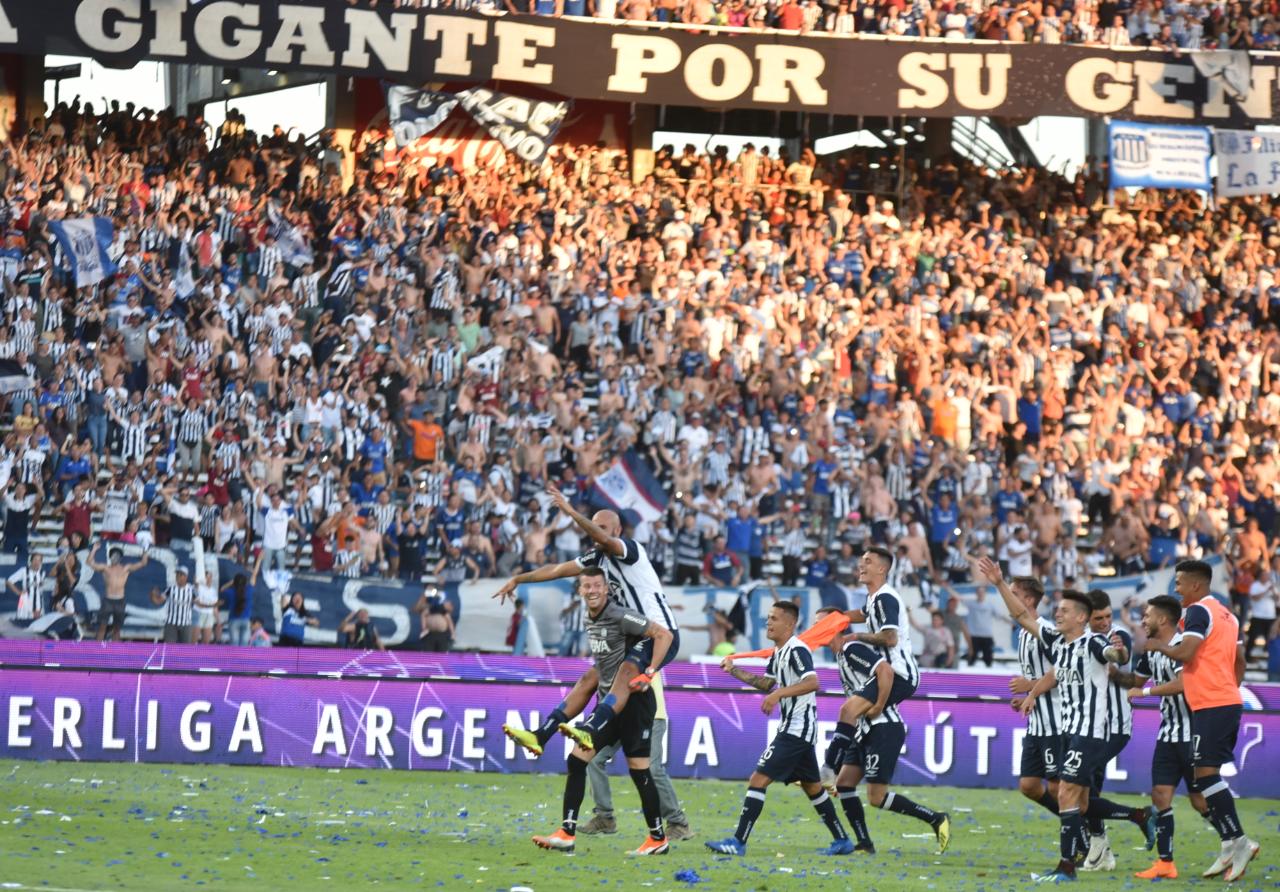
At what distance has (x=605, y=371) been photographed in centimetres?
2820

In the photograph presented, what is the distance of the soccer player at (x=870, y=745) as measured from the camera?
14500 millimetres

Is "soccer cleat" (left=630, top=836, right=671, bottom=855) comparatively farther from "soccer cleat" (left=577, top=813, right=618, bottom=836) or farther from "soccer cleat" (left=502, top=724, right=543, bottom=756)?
"soccer cleat" (left=577, top=813, right=618, bottom=836)

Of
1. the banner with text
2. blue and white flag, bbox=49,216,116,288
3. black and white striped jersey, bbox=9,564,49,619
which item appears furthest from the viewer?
the banner with text

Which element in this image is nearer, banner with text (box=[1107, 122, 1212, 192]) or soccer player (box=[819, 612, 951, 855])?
soccer player (box=[819, 612, 951, 855])

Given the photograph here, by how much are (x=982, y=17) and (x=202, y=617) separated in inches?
709

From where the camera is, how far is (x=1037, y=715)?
591 inches

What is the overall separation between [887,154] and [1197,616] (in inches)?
912

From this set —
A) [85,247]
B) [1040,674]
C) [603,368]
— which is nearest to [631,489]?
[603,368]

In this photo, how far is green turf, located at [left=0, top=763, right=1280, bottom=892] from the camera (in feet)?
39.9

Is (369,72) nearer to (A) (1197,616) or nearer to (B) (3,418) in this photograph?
(B) (3,418)

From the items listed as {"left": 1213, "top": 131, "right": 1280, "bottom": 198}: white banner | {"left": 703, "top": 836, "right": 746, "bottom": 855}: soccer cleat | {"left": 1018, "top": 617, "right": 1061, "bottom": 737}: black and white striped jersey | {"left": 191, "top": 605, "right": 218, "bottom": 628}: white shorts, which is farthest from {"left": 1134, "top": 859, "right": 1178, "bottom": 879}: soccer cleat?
{"left": 1213, "top": 131, "right": 1280, "bottom": 198}: white banner

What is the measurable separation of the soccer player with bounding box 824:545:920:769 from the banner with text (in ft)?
69.4

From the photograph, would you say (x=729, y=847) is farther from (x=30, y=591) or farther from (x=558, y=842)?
(x=30, y=591)

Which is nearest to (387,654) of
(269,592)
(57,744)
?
(269,592)
